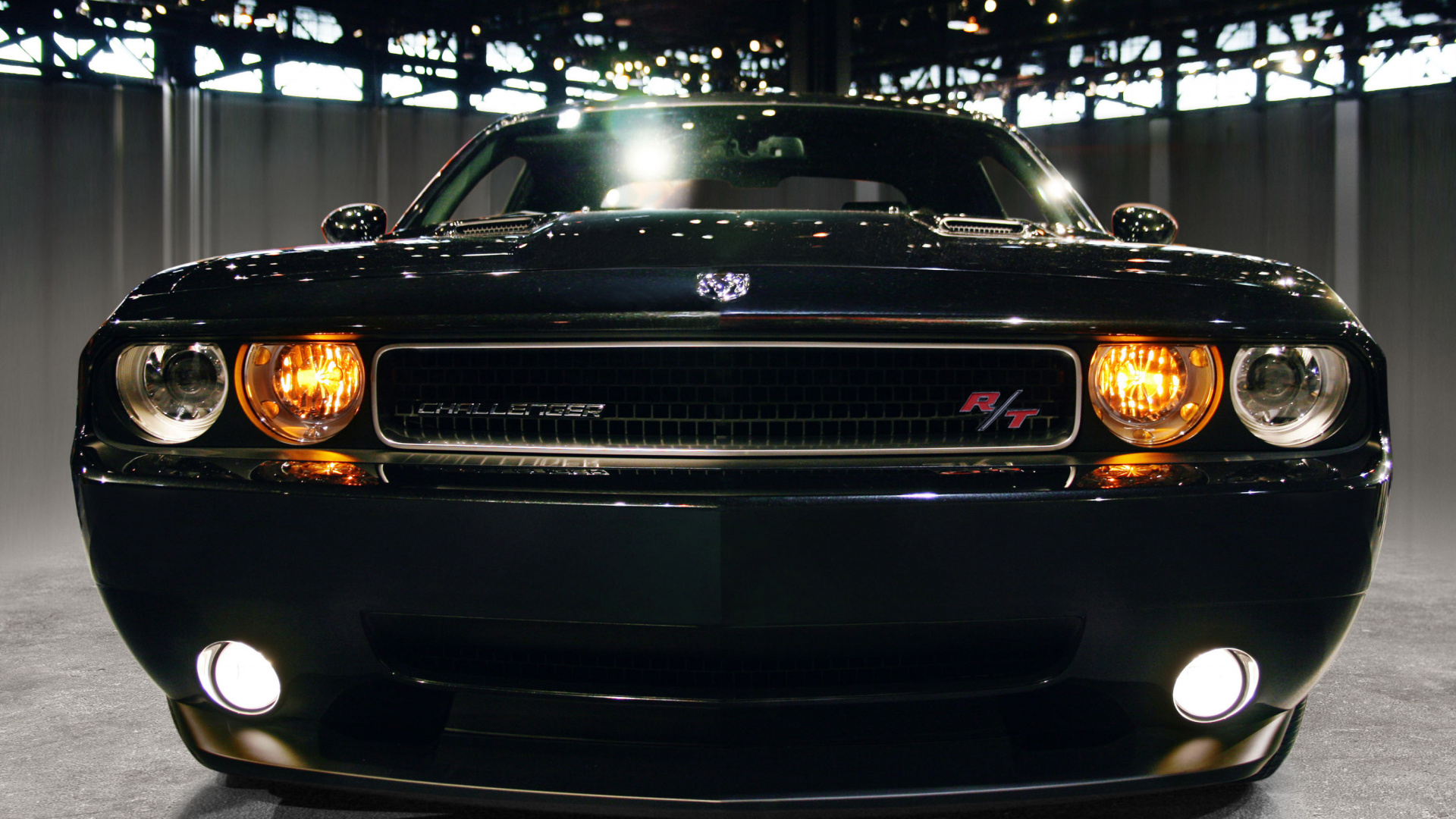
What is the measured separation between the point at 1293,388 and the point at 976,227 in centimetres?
60

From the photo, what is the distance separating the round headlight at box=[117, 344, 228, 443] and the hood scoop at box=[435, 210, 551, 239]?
47 cm

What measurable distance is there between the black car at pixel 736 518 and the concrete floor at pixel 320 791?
266 mm

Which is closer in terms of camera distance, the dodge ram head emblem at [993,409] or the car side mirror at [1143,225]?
the dodge ram head emblem at [993,409]

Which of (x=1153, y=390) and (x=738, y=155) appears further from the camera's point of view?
(x=738, y=155)

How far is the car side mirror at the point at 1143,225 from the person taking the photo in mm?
2359

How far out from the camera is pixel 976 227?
1798 mm

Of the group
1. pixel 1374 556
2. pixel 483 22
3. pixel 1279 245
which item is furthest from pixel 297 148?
pixel 1374 556

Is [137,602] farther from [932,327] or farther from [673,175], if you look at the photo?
[673,175]

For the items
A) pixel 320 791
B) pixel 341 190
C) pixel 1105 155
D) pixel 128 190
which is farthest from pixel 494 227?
pixel 1105 155

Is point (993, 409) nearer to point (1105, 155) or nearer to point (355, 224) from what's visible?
point (355, 224)

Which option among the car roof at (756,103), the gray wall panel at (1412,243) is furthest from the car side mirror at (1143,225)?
the gray wall panel at (1412,243)

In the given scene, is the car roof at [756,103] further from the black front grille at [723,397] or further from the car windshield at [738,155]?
the black front grille at [723,397]

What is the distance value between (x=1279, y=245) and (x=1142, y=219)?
579 inches

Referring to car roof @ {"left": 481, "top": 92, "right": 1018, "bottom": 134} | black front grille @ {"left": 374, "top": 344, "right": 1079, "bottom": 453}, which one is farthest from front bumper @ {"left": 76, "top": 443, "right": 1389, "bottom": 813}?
car roof @ {"left": 481, "top": 92, "right": 1018, "bottom": 134}
